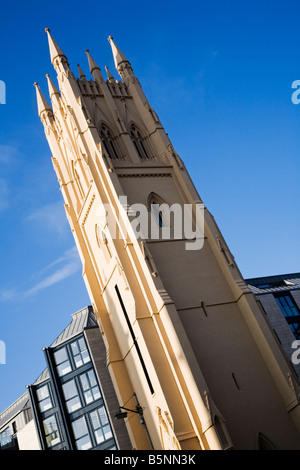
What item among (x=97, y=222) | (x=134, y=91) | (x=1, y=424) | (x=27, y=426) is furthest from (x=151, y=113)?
(x=1, y=424)

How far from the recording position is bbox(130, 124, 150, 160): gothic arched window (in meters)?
38.8

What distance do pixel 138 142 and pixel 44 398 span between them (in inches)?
860

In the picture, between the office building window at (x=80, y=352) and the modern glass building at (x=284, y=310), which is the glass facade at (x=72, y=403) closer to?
the office building window at (x=80, y=352)

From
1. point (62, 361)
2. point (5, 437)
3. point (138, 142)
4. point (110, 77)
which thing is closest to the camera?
point (138, 142)

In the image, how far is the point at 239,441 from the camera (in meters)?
26.9

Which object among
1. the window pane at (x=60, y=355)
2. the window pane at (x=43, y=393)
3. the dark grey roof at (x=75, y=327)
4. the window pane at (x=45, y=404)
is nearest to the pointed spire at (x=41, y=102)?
the dark grey roof at (x=75, y=327)

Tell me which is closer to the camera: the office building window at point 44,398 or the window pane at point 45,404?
the window pane at point 45,404

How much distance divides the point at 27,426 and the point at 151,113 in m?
30.1

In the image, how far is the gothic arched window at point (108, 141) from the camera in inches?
1497

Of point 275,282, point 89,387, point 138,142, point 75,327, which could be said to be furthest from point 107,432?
point 275,282

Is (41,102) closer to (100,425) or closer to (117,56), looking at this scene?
(117,56)

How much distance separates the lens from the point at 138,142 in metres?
39.5

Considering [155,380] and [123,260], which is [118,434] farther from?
[123,260]

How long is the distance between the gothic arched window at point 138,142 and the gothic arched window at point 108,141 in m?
1.72
